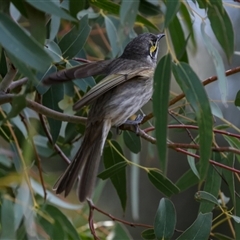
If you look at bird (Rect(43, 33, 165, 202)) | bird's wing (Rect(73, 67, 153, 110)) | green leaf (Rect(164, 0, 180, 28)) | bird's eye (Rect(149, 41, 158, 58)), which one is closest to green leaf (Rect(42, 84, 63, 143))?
bird (Rect(43, 33, 165, 202))

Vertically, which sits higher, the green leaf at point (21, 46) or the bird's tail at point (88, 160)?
the green leaf at point (21, 46)

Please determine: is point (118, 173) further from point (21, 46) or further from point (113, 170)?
point (21, 46)

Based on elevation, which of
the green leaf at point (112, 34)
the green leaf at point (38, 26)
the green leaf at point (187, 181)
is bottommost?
the green leaf at point (187, 181)

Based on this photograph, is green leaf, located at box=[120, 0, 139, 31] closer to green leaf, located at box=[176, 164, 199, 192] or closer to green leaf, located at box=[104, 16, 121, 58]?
green leaf, located at box=[104, 16, 121, 58]

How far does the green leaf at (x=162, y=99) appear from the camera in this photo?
128 centimetres

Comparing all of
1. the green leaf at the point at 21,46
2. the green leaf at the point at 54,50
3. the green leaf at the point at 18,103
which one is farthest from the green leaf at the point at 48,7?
the green leaf at the point at 54,50

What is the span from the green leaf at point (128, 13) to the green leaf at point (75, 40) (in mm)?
554

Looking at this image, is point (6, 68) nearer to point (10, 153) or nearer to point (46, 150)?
point (10, 153)

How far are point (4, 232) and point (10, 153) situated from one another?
49 centimetres

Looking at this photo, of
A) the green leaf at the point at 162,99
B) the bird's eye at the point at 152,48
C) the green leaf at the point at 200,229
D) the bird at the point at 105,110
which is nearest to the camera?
the green leaf at the point at 162,99

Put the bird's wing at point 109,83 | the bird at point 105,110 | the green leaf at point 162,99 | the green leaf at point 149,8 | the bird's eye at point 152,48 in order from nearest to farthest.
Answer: the green leaf at point 162,99 → the bird's wing at point 109,83 → the bird at point 105,110 → the green leaf at point 149,8 → the bird's eye at point 152,48

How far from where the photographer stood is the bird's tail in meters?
1.72

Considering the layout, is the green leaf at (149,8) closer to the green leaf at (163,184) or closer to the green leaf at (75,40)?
the green leaf at (75,40)

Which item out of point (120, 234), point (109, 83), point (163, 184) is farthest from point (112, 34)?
point (120, 234)
